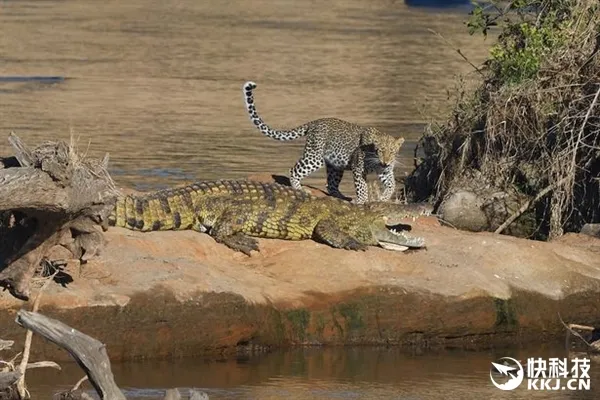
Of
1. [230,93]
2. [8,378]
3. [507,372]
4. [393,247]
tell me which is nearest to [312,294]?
[393,247]

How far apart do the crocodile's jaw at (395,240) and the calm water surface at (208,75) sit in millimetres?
4803

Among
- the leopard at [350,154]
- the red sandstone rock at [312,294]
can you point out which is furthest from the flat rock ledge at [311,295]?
the leopard at [350,154]

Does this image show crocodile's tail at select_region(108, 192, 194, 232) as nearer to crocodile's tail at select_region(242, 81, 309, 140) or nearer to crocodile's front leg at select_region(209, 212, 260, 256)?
crocodile's front leg at select_region(209, 212, 260, 256)

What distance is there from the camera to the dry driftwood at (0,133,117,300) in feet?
31.3

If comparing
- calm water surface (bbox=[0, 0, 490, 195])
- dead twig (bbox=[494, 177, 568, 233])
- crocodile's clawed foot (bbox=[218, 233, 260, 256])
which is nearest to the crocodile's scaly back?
crocodile's clawed foot (bbox=[218, 233, 260, 256])

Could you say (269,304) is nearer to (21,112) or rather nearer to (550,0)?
(550,0)

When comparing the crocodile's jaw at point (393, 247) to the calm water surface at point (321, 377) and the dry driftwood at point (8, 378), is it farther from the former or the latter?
the dry driftwood at point (8, 378)

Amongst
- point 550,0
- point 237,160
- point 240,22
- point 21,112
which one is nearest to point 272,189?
point 550,0

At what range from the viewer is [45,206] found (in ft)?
31.7

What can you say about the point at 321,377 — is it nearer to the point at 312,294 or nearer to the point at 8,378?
the point at 312,294

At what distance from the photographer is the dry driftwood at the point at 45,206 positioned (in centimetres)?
953

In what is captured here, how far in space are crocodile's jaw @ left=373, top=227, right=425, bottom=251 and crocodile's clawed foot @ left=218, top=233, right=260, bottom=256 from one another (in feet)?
3.44

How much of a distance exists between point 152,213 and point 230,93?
1424cm

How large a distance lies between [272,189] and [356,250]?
0.92 m
